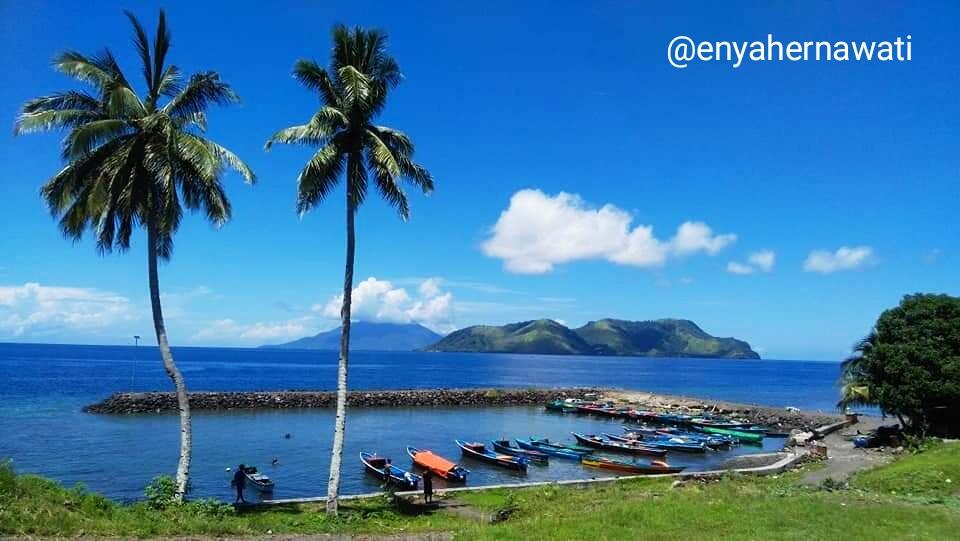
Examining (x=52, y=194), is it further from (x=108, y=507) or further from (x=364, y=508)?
(x=364, y=508)

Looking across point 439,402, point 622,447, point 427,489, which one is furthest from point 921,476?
point 439,402

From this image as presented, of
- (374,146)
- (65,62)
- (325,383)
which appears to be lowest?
(325,383)

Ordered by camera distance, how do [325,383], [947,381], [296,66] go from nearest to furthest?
1. [296,66]
2. [947,381]
3. [325,383]

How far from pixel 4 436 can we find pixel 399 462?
35286 millimetres

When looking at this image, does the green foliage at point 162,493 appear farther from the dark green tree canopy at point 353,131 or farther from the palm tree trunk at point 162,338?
the dark green tree canopy at point 353,131

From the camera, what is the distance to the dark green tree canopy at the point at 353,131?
20.2 meters

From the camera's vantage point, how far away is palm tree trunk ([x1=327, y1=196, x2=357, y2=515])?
2053 cm

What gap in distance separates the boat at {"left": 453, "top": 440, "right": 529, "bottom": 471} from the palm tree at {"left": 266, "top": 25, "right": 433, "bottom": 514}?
22.2 metres

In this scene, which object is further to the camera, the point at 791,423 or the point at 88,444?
the point at 791,423

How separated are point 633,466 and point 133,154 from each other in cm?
3336

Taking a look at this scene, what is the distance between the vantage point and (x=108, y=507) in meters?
16.7

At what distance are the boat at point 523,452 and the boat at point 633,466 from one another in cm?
304

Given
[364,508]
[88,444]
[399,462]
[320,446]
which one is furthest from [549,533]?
[88,444]

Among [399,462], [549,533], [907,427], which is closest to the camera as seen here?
[549,533]
